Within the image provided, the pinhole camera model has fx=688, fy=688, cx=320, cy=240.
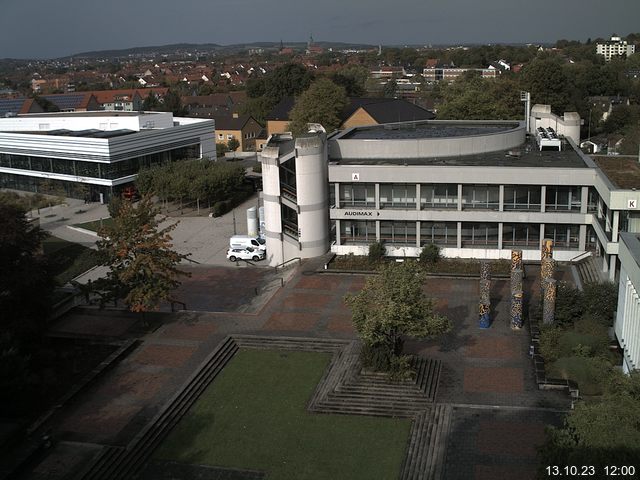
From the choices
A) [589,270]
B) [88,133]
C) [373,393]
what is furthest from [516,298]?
[88,133]

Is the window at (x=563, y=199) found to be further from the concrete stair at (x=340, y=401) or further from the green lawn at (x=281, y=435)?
the green lawn at (x=281, y=435)

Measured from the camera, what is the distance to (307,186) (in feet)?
132

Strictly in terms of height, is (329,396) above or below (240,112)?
below

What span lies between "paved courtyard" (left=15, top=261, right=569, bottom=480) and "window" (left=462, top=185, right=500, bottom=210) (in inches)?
183

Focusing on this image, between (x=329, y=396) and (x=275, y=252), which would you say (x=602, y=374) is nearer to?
(x=329, y=396)

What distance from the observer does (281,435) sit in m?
23.1

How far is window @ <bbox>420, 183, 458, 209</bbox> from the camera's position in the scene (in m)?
40.5

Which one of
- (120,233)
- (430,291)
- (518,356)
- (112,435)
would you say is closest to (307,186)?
(430,291)

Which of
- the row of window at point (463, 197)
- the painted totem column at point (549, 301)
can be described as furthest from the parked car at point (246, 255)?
the painted totem column at point (549, 301)

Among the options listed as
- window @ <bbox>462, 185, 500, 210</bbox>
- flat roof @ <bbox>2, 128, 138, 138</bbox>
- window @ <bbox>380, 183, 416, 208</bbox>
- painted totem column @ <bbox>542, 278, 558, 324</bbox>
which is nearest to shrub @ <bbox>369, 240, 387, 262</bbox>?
window @ <bbox>380, 183, 416, 208</bbox>

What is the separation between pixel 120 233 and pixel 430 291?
51.6 ft

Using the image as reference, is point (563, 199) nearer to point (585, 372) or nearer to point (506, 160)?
point (506, 160)

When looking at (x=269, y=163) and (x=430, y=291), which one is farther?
(x=269, y=163)

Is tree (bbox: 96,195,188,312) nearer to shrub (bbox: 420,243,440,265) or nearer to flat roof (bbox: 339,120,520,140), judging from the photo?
shrub (bbox: 420,243,440,265)
